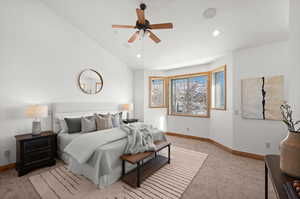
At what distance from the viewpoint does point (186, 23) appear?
264 cm

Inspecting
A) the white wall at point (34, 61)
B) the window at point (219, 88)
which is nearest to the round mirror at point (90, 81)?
the white wall at point (34, 61)

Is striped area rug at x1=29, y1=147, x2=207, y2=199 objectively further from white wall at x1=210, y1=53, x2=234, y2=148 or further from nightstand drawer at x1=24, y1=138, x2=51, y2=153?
white wall at x1=210, y1=53, x2=234, y2=148

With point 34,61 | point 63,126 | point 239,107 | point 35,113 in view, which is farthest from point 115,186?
point 239,107

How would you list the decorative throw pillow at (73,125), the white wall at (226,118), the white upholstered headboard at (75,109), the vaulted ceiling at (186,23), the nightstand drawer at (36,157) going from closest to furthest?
the vaulted ceiling at (186,23) < the nightstand drawer at (36,157) < the decorative throw pillow at (73,125) < the white upholstered headboard at (75,109) < the white wall at (226,118)

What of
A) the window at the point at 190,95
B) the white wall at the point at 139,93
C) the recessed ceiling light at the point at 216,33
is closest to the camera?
the recessed ceiling light at the point at 216,33

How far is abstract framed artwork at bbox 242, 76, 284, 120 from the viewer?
2.70 m

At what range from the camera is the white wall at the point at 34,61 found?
2457 mm

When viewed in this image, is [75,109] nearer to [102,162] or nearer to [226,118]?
[102,162]

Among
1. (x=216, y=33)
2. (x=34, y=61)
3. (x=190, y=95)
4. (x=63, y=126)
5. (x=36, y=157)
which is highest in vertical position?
(x=216, y=33)

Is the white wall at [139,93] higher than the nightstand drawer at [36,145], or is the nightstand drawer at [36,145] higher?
the white wall at [139,93]

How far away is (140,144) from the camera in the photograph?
7.47 ft

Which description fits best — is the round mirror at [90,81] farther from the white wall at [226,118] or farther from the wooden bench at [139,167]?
the white wall at [226,118]

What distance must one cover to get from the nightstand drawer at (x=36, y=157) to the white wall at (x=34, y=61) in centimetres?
54

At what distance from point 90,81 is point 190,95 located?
355 cm
